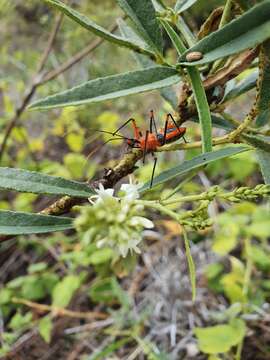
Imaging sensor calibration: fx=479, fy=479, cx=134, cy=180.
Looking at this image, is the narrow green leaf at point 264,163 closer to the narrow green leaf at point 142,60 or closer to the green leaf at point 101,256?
the narrow green leaf at point 142,60

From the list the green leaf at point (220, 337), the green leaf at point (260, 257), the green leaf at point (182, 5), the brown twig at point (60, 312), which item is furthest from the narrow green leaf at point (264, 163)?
the brown twig at point (60, 312)

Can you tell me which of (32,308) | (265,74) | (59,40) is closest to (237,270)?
(32,308)

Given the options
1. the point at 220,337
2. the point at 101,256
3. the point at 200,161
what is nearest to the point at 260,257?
the point at 220,337

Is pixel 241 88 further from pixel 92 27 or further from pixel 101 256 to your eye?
pixel 101 256

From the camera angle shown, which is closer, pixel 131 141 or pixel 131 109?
pixel 131 141

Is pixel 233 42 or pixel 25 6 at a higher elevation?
pixel 25 6

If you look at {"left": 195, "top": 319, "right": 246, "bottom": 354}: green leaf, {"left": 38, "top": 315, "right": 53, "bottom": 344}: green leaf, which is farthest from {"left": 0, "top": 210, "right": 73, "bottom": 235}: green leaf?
{"left": 38, "top": 315, "right": 53, "bottom": 344}: green leaf

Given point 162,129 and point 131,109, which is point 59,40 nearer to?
point 131,109

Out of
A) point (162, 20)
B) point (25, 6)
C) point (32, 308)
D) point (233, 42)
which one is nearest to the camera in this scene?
point (233, 42)
